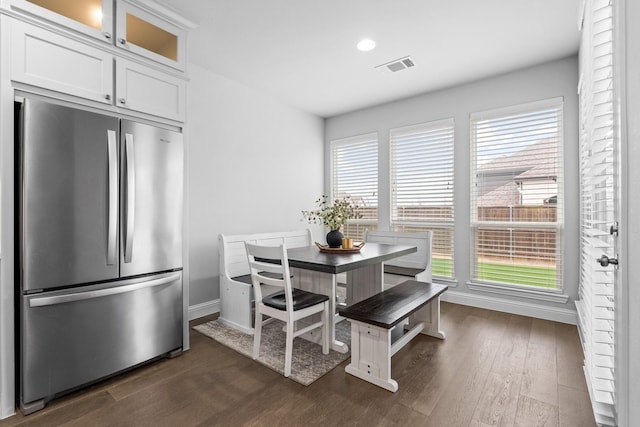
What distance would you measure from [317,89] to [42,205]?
3240 millimetres

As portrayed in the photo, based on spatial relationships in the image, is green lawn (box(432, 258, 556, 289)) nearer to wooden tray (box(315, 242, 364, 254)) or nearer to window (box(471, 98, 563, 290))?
window (box(471, 98, 563, 290))

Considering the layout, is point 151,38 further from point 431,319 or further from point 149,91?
point 431,319

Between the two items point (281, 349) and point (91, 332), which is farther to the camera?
point (281, 349)

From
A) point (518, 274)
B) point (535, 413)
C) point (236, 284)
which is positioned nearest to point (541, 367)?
point (535, 413)

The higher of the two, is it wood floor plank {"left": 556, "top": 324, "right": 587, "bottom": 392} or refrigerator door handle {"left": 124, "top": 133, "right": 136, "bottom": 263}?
refrigerator door handle {"left": 124, "top": 133, "right": 136, "bottom": 263}

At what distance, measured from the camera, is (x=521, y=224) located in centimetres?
358

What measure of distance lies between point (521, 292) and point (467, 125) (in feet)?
6.78

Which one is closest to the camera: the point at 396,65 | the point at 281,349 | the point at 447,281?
the point at 281,349

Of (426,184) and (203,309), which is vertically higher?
(426,184)

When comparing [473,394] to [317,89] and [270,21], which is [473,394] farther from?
[317,89]

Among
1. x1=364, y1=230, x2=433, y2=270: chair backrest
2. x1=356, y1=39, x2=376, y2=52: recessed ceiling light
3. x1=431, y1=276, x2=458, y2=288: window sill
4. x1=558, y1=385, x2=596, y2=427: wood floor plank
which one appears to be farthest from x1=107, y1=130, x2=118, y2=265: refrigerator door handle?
x1=431, y1=276, x2=458, y2=288: window sill

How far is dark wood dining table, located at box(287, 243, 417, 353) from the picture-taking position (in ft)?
7.40

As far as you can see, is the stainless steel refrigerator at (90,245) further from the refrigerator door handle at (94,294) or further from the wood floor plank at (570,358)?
the wood floor plank at (570,358)

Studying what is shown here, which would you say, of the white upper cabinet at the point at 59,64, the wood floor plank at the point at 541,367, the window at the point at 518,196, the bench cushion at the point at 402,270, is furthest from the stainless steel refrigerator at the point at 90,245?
the window at the point at 518,196
